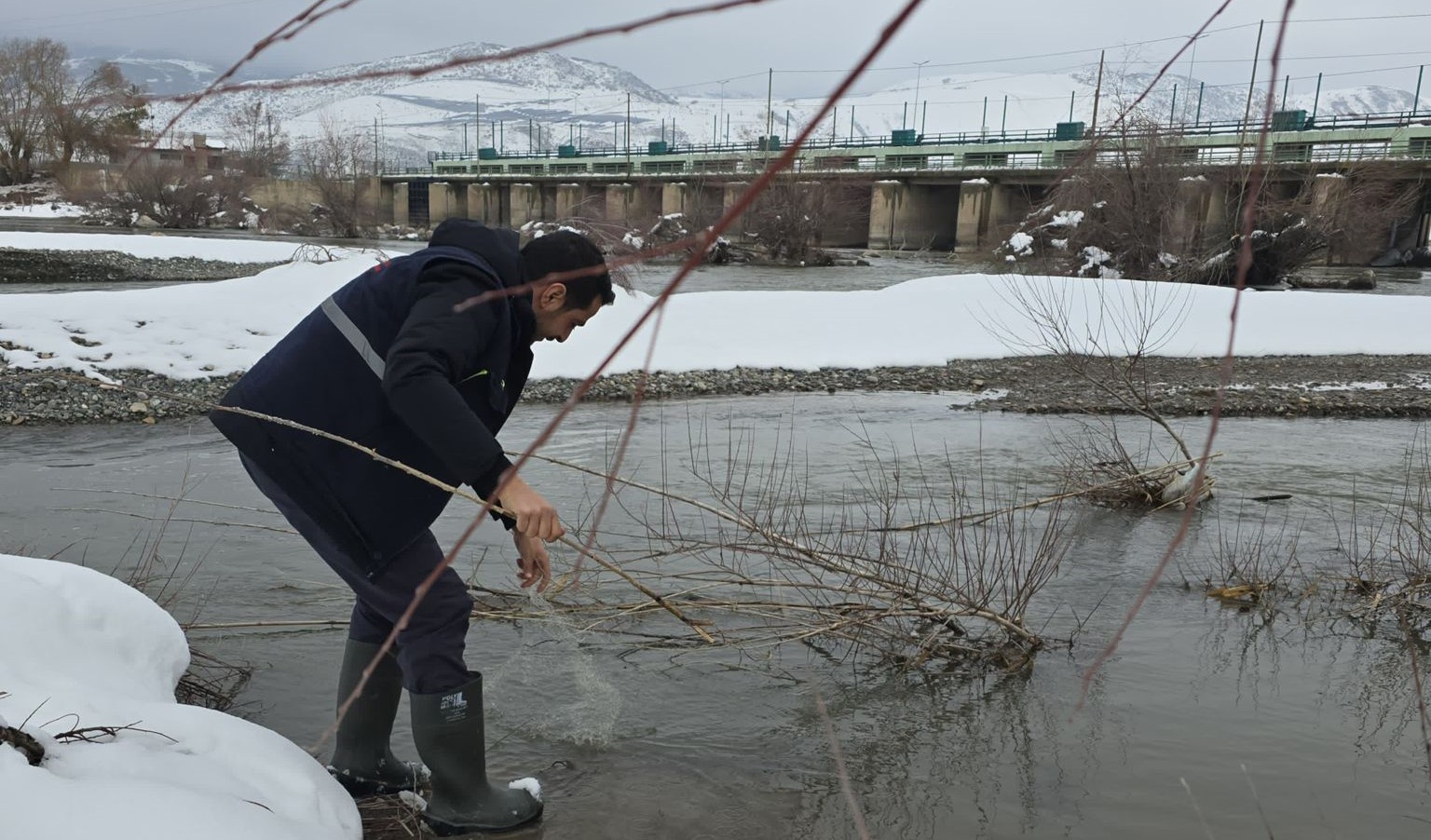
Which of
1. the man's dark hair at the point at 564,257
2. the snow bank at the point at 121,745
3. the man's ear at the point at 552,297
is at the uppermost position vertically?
the man's dark hair at the point at 564,257

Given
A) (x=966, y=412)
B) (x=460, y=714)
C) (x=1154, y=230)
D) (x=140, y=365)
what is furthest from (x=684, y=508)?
(x=1154, y=230)

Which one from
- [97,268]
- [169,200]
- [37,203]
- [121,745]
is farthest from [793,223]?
[37,203]

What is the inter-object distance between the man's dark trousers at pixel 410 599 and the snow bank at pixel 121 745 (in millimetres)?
400

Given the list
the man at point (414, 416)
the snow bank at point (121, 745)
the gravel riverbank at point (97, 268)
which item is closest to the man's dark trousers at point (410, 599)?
the man at point (414, 416)

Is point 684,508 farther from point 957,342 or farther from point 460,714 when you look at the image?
point 957,342

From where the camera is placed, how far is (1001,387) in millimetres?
13844

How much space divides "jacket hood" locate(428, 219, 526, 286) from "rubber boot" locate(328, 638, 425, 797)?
118cm

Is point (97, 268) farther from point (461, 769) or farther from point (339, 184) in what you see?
point (339, 184)

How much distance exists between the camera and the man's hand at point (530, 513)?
244 centimetres

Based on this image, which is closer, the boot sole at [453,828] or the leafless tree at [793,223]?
the boot sole at [453,828]

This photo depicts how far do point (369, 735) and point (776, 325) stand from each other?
43.3ft

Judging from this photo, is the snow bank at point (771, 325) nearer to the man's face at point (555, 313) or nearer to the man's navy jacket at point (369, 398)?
the man's face at point (555, 313)

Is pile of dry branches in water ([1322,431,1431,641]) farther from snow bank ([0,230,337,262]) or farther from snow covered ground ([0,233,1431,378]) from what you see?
snow bank ([0,230,337,262])

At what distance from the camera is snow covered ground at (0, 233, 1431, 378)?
11828 mm
